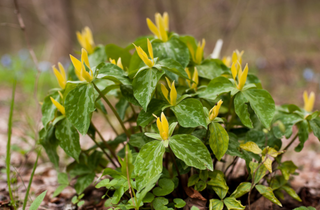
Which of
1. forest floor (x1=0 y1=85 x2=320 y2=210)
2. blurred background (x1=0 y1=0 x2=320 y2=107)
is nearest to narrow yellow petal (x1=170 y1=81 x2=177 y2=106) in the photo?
forest floor (x1=0 y1=85 x2=320 y2=210)

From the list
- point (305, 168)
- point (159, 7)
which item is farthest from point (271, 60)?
point (305, 168)

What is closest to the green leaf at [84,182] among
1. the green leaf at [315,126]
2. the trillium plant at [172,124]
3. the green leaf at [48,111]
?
the trillium plant at [172,124]

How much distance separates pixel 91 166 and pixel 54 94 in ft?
1.40

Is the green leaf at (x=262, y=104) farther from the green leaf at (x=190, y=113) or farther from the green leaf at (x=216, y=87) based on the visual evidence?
the green leaf at (x=190, y=113)

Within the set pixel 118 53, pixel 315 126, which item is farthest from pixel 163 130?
pixel 315 126

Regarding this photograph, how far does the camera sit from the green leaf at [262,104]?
897mm

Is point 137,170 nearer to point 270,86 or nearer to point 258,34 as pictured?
point 270,86

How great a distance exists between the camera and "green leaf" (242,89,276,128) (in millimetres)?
897

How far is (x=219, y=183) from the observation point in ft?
3.24

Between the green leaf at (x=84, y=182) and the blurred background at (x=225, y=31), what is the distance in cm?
115

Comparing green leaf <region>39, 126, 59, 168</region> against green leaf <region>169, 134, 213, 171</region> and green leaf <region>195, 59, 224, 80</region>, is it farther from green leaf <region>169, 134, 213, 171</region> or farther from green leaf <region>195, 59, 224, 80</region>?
green leaf <region>195, 59, 224, 80</region>

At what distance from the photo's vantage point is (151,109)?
97 cm

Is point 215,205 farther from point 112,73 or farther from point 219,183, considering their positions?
point 112,73

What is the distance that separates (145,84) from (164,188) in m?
0.44
